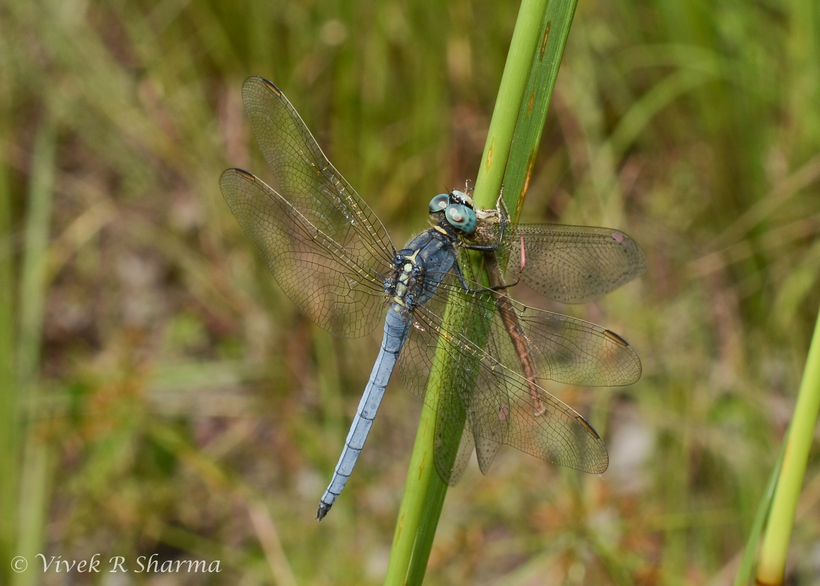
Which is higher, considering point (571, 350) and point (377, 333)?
point (377, 333)

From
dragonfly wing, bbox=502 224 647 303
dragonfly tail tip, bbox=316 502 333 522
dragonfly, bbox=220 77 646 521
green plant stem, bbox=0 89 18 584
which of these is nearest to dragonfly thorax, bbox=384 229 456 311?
dragonfly, bbox=220 77 646 521

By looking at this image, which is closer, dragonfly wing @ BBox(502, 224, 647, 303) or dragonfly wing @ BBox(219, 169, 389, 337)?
dragonfly wing @ BBox(502, 224, 647, 303)

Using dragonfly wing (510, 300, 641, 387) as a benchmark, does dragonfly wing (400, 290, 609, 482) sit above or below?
below

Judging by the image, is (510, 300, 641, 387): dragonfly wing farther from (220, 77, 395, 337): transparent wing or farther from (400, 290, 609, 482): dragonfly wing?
(220, 77, 395, 337): transparent wing

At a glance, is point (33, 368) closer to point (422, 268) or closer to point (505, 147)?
point (422, 268)

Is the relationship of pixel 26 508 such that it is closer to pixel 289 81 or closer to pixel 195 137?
pixel 195 137

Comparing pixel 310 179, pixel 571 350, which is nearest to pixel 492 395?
pixel 571 350
